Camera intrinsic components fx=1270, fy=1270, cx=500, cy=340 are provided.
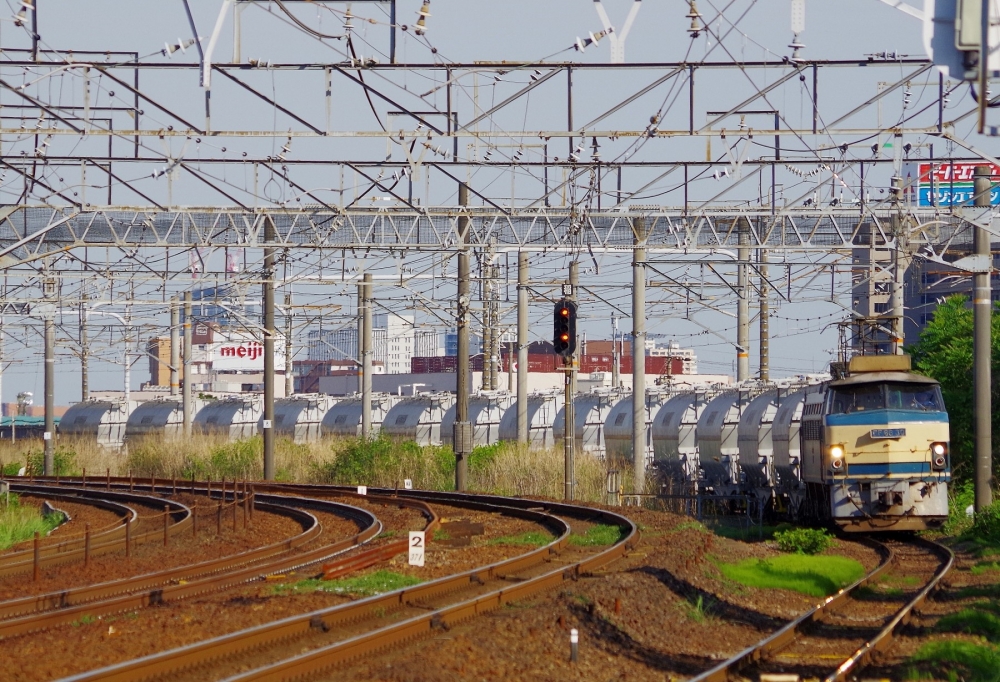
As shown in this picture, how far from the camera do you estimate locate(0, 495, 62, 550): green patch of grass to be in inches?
1011

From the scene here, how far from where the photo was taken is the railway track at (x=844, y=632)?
1061 cm

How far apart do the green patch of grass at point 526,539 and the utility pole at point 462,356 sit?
9768 mm

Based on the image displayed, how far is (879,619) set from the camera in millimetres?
13930

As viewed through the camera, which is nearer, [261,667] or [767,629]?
[261,667]

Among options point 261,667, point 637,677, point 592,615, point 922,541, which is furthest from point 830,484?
point 261,667

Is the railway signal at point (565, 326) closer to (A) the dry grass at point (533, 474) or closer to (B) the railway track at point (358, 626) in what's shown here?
(B) the railway track at point (358, 626)

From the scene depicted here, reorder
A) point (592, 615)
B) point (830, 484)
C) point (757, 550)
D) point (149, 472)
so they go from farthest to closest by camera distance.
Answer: point (149, 472), point (830, 484), point (757, 550), point (592, 615)

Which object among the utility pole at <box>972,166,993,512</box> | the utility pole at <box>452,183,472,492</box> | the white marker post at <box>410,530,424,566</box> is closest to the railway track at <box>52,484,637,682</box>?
the white marker post at <box>410,530,424,566</box>

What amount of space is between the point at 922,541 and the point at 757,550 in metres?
4.93

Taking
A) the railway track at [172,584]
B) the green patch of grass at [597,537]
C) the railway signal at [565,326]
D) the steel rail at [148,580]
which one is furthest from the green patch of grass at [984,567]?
the railway signal at [565,326]

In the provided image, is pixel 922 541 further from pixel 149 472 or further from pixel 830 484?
pixel 149 472

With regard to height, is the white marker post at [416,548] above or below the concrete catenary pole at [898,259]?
below

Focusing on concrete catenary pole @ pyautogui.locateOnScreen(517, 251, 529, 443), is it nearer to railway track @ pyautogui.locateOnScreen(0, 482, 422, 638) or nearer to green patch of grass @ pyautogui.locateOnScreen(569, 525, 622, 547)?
railway track @ pyautogui.locateOnScreen(0, 482, 422, 638)

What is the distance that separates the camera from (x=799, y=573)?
17750 mm
